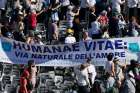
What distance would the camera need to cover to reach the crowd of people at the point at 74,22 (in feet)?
89.6

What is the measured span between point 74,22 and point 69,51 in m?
3.69

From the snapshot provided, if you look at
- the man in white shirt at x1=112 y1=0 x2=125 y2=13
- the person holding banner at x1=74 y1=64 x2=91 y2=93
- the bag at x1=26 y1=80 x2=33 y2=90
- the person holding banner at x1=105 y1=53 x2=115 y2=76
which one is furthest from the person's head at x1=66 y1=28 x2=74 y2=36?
the bag at x1=26 y1=80 x2=33 y2=90

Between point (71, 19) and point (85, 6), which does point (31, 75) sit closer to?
point (71, 19)

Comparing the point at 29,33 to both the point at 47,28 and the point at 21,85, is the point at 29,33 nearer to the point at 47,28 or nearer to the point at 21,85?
the point at 47,28

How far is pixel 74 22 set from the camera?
3173cm

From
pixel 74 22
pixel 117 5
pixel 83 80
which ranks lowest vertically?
pixel 83 80

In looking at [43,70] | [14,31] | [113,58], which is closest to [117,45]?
[113,58]

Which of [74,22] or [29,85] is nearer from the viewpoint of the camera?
[29,85]

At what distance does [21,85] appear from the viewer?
2706cm

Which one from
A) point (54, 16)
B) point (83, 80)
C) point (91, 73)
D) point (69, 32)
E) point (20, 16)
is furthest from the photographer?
point (54, 16)

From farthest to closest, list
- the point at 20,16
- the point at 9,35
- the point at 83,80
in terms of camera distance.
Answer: the point at 20,16, the point at 9,35, the point at 83,80

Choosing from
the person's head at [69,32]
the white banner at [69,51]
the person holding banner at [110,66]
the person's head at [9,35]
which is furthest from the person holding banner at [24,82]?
the person's head at [69,32]

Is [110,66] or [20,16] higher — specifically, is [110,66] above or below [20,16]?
below

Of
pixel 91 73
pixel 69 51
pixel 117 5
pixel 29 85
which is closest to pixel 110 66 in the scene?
pixel 91 73
